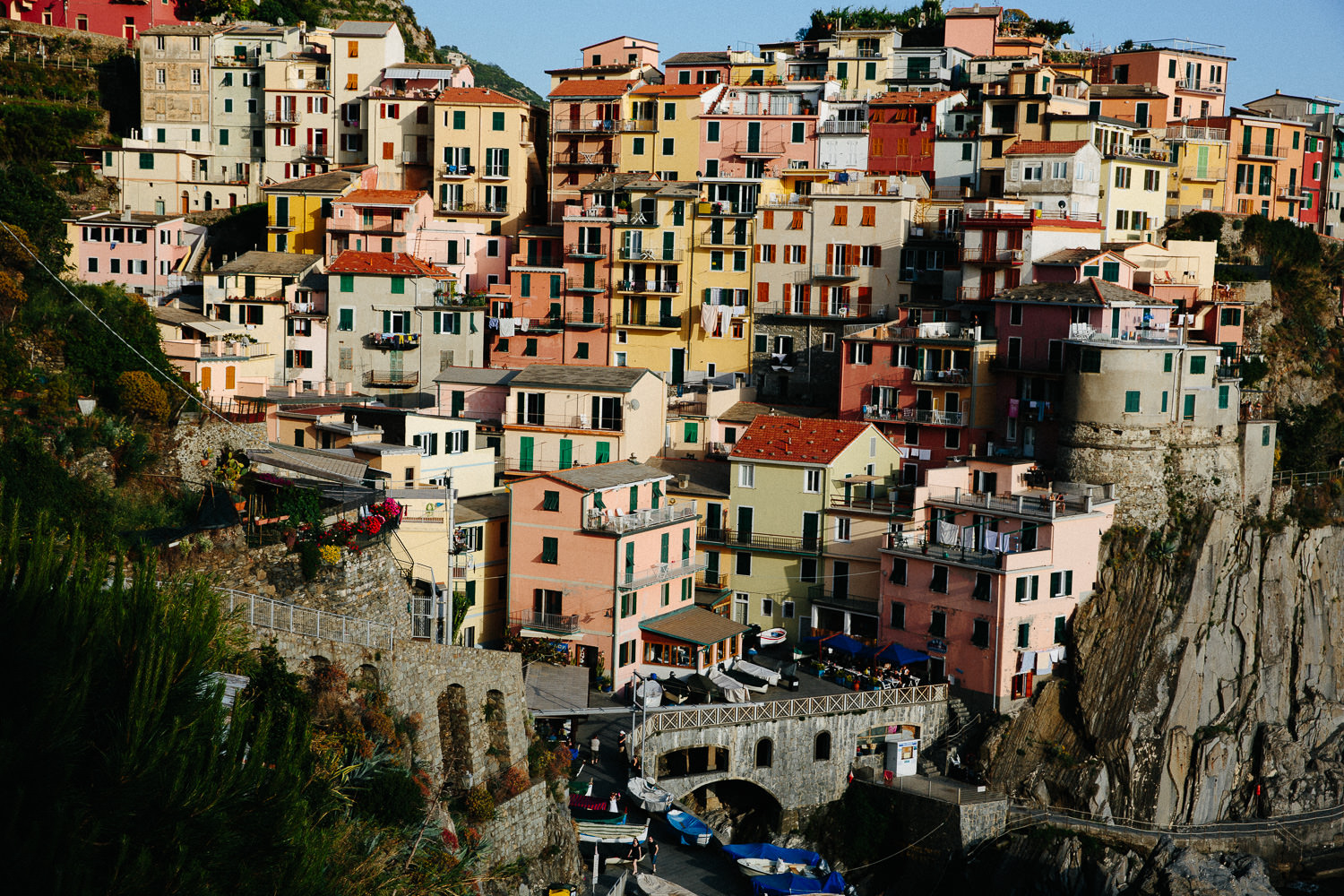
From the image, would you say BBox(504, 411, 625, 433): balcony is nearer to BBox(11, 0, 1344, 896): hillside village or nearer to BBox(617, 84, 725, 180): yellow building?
BBox(11, 0, 1344, 896): hillside village

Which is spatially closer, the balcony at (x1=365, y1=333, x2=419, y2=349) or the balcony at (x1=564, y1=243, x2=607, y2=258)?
the balcony at (x1=365, y1=333, x2=419, y2=349)

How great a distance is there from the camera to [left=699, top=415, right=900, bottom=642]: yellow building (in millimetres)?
53969

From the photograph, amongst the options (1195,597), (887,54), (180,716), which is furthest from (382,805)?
(887,54)

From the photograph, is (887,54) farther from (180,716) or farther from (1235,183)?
(180,716)

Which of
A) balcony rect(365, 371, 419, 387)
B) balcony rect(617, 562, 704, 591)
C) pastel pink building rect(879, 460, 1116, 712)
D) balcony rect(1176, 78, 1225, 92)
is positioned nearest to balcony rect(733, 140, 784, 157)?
balcony rect(365, 371, 419, 387)

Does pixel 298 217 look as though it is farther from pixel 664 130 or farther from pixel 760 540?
pixel 760 540

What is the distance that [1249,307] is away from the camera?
6538cm

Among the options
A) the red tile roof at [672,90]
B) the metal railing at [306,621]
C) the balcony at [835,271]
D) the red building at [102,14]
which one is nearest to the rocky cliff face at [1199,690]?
the balcony at [835,271]

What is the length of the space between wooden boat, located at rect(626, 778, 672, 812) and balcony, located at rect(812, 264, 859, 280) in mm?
29292

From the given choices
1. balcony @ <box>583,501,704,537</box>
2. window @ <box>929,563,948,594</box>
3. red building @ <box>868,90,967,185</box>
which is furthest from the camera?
red building @ <box>868,90,967,185</box>

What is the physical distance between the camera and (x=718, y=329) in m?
67.8

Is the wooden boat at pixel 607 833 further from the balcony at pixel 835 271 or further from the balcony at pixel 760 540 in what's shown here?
the balcony at pixel 835 271

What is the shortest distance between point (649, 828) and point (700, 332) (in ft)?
97.9

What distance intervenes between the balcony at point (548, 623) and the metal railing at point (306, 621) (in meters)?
15.8
